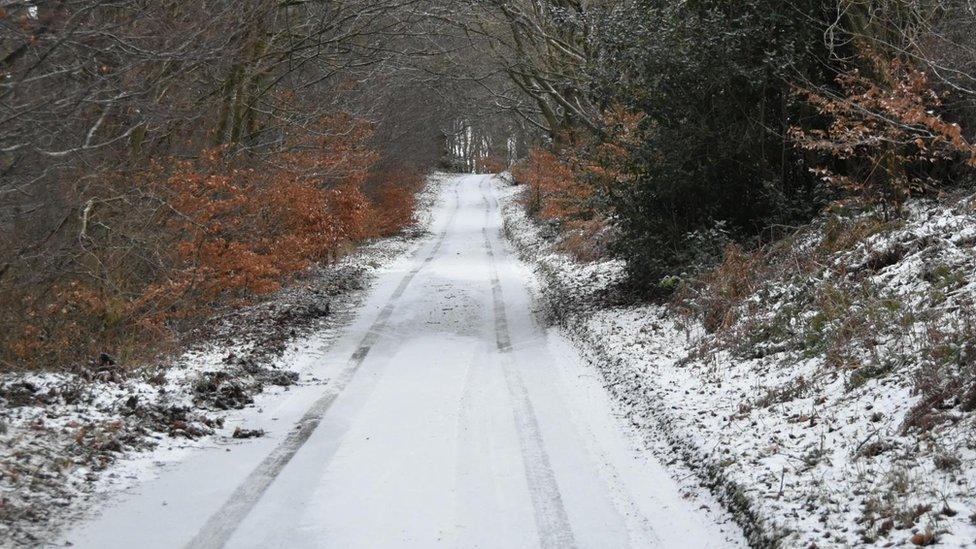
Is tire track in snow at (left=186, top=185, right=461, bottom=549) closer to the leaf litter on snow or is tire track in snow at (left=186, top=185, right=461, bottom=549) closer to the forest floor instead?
the leaf litter on snow

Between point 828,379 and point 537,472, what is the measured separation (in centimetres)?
300

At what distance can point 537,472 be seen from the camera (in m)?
7.49

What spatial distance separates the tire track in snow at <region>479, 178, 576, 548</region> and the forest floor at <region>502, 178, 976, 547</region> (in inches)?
42.9

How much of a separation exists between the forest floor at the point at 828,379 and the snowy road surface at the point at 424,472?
0.50 meters

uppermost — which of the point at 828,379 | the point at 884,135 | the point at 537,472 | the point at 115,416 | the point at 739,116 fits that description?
the point at 739,116

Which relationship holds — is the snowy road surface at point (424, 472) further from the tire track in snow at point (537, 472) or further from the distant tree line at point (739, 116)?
the distant tree line at point (739, 116)

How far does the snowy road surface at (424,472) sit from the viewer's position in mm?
6156

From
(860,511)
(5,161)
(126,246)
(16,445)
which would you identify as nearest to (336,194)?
(126,246)

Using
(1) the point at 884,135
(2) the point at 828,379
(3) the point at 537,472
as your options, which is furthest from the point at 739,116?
(3) the point at 537,472

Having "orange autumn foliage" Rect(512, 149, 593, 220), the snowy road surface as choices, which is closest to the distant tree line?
"orange autumn foliage" Rect(512, 149, 593, 220)

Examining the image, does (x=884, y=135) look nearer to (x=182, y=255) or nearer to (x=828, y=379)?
(x=828, y=379)

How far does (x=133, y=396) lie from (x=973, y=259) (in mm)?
8797

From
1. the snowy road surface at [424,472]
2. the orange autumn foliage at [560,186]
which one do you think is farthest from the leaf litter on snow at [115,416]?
the orange autumn foliage at [560,186]

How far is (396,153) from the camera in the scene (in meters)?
35.9
